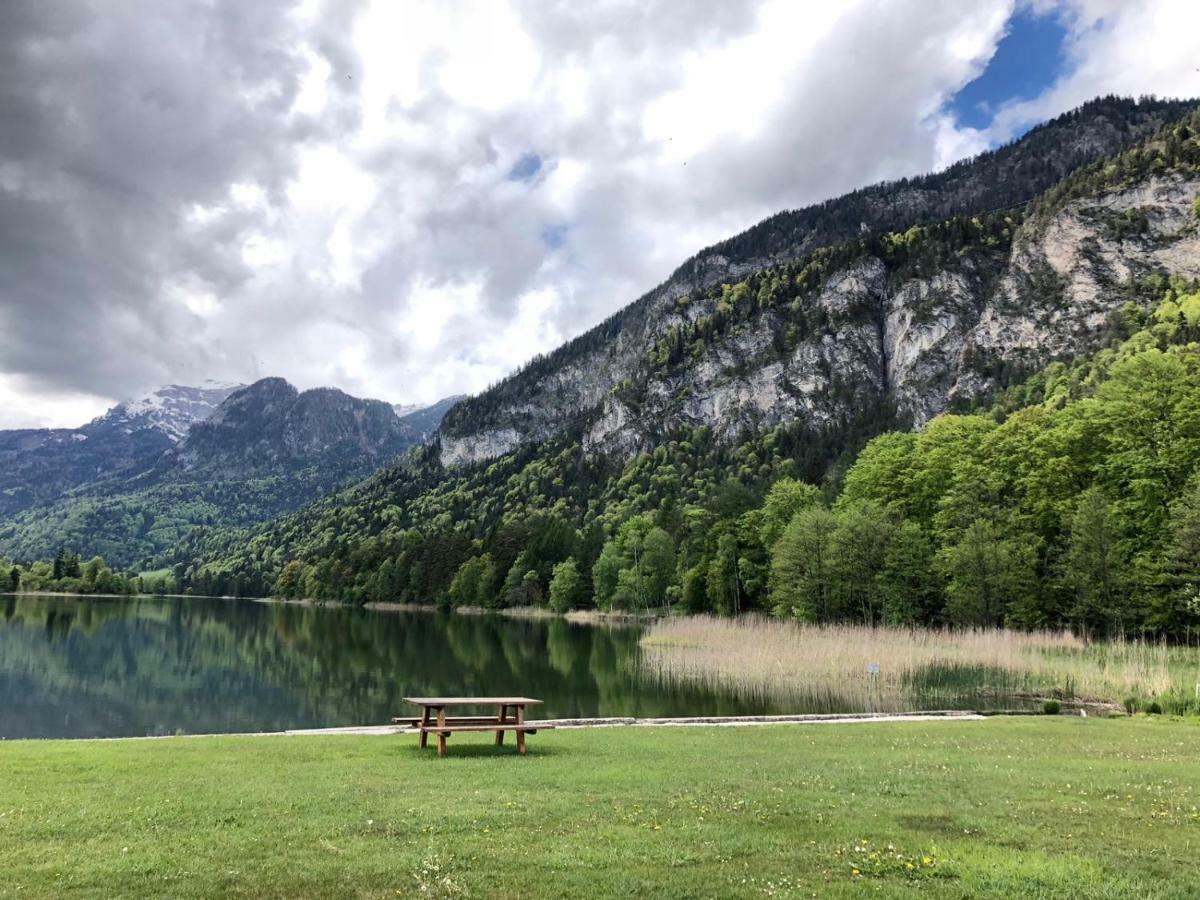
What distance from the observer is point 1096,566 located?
4134 centimetres

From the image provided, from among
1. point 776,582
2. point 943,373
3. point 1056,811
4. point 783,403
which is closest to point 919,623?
point 776,582

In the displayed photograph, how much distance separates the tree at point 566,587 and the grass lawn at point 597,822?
90842 mm

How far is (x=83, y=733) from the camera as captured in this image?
83.8 feet

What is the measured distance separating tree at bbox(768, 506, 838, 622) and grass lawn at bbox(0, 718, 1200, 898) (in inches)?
1550

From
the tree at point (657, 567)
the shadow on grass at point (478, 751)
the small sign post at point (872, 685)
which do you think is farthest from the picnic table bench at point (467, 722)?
the tree at point (657, 567)

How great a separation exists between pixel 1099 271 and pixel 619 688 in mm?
130655

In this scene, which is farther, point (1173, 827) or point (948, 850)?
point (1173, 827)

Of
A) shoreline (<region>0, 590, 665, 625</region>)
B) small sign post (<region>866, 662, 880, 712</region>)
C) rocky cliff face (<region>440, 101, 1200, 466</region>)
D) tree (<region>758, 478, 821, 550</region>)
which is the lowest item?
shoreline (<region>0, 590, 665, 625</region>)

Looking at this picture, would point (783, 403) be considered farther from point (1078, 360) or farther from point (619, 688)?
point (619, 688)

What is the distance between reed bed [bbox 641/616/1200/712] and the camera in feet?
95.3

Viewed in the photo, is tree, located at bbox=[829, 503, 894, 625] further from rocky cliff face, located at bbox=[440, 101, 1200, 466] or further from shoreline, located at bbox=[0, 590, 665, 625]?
rocky cliff face, located at bbox=[440, 101, 1200, 466]

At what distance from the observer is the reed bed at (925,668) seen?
29.0 metres

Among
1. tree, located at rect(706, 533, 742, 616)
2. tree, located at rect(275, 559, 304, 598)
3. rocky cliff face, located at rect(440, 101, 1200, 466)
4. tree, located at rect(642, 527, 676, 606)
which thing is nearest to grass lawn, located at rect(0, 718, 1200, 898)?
tree, located at rect(706, 533, 742, 616)

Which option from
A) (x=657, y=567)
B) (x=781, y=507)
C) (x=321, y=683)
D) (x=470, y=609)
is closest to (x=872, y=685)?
(x=321, y=683)
